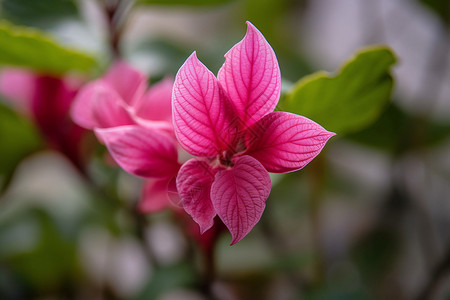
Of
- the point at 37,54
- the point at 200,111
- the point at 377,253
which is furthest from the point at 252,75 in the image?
the point at 377,253

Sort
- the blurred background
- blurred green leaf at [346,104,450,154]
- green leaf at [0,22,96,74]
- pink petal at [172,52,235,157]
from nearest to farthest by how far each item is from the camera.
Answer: pink petal at [172,52,235,157] → green leaf at [0,22,96,74] → the blurred background → blurred green leaf at [346,104,450,154]

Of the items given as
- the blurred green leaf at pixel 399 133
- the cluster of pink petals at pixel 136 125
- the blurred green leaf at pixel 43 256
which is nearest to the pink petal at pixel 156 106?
the cluster of pink petals at pixel 136 125

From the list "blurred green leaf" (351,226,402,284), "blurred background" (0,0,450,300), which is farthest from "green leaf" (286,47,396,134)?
"blurred green leaf" (351,226,402,284)

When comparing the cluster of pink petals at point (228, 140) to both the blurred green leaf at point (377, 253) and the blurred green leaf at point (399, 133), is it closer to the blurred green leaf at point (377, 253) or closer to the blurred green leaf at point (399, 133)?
the blurred green leaf at point (399, 133)

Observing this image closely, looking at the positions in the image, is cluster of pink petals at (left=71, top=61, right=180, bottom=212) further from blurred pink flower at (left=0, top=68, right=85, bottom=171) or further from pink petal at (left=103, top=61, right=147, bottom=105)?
blurred pink flower at (left=0, top=68, right=85, bottom=171)

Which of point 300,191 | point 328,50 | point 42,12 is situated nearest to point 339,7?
point 328,50

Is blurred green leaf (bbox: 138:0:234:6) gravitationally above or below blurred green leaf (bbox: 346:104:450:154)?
above

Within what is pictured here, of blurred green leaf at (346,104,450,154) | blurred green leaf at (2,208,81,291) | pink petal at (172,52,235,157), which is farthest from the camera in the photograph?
blurred green leaf at (2,208,81,291)
